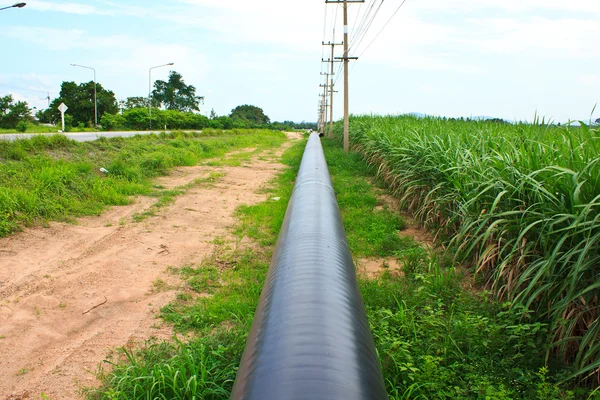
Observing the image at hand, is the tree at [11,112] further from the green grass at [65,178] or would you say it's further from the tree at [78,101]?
the green grass at [65,178]

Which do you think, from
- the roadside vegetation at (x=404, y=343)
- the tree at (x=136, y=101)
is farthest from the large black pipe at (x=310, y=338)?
the tree at (x=136, y=101)

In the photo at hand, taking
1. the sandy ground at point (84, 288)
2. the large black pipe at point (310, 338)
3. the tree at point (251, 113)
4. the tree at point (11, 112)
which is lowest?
the sandy ground at point (84, 288)

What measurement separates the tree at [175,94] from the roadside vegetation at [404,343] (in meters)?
70.7

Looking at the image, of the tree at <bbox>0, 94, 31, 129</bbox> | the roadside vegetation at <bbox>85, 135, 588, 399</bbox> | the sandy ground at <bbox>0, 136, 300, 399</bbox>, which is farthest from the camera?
the tree at <bbox>0, 94, 31, 129</bbox>

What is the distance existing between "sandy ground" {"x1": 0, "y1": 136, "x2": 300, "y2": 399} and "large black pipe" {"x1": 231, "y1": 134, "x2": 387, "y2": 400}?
51.4 inches

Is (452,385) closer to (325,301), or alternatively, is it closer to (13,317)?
(325,301)

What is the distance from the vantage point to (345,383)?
1.57m

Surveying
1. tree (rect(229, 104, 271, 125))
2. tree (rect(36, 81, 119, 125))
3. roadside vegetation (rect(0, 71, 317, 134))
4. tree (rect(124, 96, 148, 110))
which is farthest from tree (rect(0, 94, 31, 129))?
tree (rect(229, 104, 271, 125))

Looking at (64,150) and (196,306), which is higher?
(64,150)

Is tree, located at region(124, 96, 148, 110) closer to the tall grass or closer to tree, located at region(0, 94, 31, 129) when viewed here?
tree, located at region(0, 94, 31, 129)

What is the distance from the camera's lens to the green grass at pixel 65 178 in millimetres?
5777

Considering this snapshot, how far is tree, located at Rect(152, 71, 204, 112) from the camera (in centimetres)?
7088

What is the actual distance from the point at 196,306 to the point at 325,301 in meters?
1.81

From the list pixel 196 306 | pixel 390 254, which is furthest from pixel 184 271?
pixel 390 254
